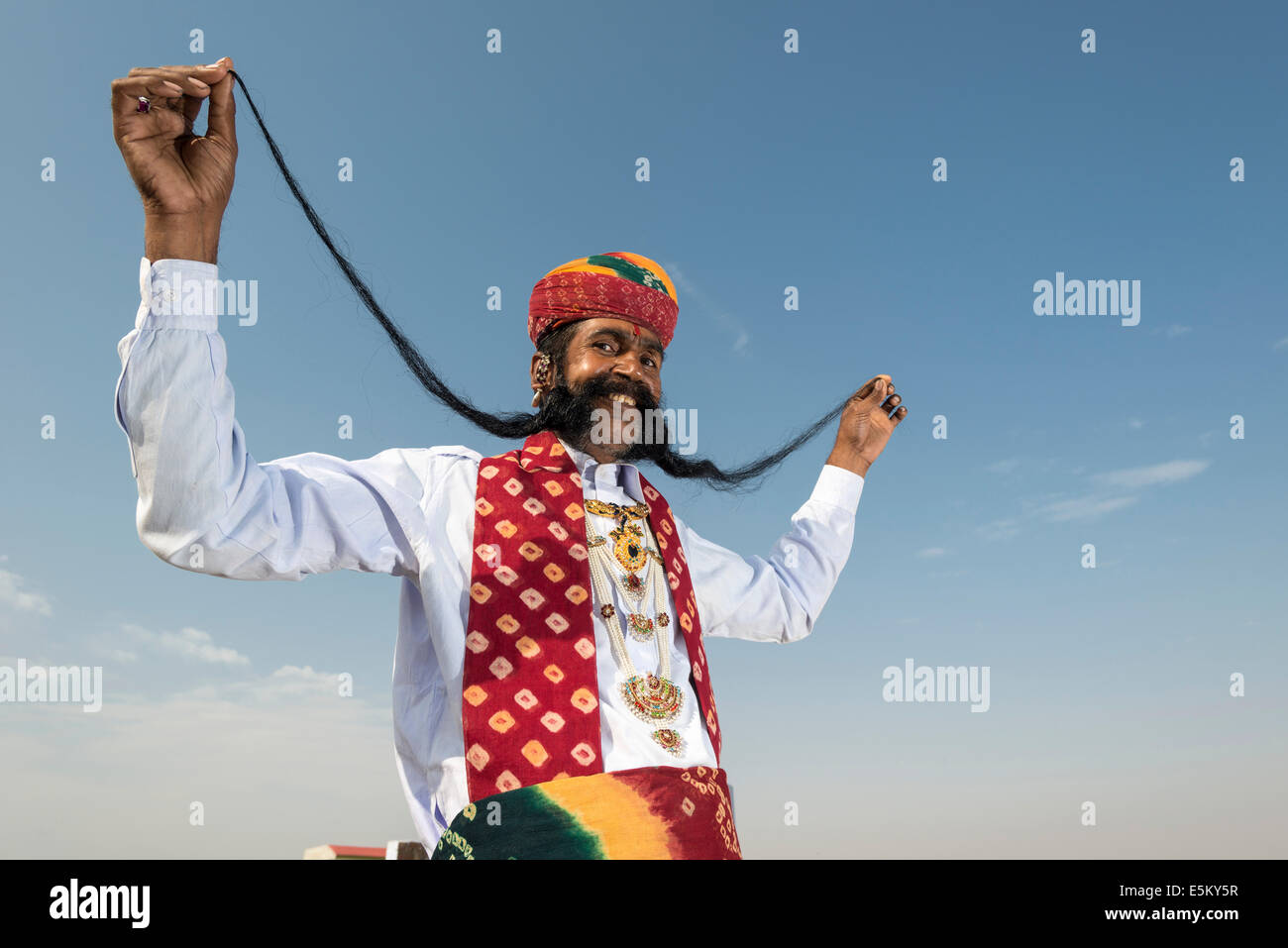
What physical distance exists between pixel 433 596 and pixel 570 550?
18.5 inches

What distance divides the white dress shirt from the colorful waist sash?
0.10 metres

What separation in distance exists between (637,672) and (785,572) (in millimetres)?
1221

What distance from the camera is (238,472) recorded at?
260cm

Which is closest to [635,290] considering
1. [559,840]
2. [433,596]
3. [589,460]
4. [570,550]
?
[589,460]

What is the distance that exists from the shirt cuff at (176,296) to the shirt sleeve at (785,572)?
1.98 meters

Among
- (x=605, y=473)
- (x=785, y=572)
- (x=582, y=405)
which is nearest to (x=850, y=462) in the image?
(x=785, y=572)

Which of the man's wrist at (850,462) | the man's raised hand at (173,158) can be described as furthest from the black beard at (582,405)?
the man's raised hand at (173,158)

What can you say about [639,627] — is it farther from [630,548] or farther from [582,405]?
[582,405]

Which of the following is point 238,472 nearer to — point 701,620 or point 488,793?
point 488,793

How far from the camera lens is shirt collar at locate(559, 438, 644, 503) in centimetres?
369

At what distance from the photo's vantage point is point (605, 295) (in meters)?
3.83

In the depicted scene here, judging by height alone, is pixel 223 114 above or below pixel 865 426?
above

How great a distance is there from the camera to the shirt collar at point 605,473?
369 cm
